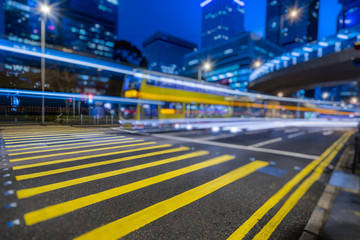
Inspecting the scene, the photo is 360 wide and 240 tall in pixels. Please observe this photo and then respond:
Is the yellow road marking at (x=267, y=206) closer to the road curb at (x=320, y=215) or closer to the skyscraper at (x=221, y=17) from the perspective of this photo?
the road curb at (x=320, y=215)

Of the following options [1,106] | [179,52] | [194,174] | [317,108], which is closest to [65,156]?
[194,174]

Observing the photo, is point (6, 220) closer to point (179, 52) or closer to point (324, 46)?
point (324, 46)

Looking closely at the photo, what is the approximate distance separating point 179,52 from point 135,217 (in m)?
146

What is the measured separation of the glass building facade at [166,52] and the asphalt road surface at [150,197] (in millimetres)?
119628

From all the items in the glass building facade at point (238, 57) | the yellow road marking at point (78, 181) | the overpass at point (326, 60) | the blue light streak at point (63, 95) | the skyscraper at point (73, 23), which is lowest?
the yellow road marking at point (78, 181)

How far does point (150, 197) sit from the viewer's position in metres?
3.30

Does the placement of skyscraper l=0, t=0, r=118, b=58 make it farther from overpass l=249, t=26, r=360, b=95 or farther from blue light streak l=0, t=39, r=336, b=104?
overpass l=249, t=26, r=360, b=95

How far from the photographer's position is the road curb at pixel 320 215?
2577mm

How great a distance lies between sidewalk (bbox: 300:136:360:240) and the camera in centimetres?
262

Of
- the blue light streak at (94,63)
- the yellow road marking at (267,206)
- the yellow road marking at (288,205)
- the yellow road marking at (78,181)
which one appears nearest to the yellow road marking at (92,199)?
the yellow road marking at (78,181)

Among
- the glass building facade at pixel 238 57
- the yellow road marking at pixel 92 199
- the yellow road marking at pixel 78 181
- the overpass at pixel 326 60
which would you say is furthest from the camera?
the glass building facade at pixel 238 57

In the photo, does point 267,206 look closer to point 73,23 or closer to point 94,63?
point 94,63

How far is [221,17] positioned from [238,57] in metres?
82.8

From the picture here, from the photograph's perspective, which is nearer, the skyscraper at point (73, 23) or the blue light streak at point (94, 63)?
the blue light streak at point (94, 63)
